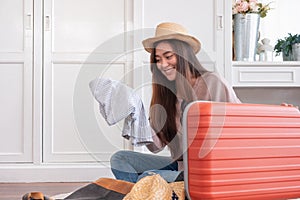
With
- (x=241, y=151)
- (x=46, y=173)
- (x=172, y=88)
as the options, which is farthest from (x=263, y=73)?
(x=241, y=151)

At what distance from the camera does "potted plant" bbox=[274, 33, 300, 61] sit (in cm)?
246

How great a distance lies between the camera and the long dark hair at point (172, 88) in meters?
1.20

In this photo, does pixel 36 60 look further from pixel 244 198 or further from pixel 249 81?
pixel 244 198

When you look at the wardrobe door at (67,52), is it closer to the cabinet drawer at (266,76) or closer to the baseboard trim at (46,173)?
the baseboard trim at (46,173)

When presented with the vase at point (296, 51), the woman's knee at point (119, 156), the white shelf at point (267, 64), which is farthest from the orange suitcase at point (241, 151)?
the vase at point (296, 51)

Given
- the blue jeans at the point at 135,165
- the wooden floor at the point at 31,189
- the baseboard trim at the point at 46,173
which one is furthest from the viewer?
the baseboard trim at the point at 46,173

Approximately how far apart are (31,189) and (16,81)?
606 millimetres

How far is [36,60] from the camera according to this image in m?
2.29

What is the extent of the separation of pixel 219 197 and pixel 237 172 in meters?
0.08

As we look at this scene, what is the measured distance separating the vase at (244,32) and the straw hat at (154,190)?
58.8 inches

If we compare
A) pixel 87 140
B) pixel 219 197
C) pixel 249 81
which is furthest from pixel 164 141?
pixel 249 81

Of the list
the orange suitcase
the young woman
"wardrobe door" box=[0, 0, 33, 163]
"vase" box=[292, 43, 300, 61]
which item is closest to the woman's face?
the young woman

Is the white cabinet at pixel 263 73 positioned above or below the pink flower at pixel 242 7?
below

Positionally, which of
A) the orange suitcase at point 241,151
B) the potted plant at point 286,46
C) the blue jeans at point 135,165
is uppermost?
the potted plant at point 286,46
